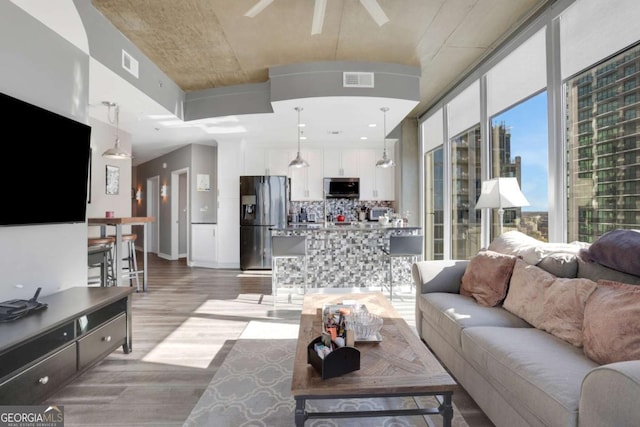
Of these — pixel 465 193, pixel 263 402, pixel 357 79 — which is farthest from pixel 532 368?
pixel 465 193

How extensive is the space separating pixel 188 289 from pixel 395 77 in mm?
4295

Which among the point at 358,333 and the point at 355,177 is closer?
the point at 358,333

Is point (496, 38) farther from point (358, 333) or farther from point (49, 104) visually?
point (49, 104)

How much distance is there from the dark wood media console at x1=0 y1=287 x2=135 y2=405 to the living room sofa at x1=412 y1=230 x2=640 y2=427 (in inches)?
97.5

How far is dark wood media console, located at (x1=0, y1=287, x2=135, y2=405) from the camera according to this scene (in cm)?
174

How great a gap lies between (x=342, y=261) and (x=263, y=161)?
3409 millimetres

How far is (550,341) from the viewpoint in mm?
1759

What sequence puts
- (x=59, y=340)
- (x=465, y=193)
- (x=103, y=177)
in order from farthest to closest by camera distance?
(x=103, y=177), (x=465, y=193), (x=59, y=340)

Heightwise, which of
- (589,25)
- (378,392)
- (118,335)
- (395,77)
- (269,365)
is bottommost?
(269,365)

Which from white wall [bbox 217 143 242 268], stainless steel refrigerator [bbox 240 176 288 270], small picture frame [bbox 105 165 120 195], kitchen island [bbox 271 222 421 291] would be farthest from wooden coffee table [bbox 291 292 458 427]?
white wall [bbox 217 143 242 268]

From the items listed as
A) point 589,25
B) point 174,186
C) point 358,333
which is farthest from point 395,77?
point 174,186

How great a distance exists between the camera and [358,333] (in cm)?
190

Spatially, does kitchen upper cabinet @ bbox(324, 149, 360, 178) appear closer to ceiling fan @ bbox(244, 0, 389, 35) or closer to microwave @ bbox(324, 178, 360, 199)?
microwave @ bbox(324, 178, 360, 199)

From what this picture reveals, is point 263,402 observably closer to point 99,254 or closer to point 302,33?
point 99,254
